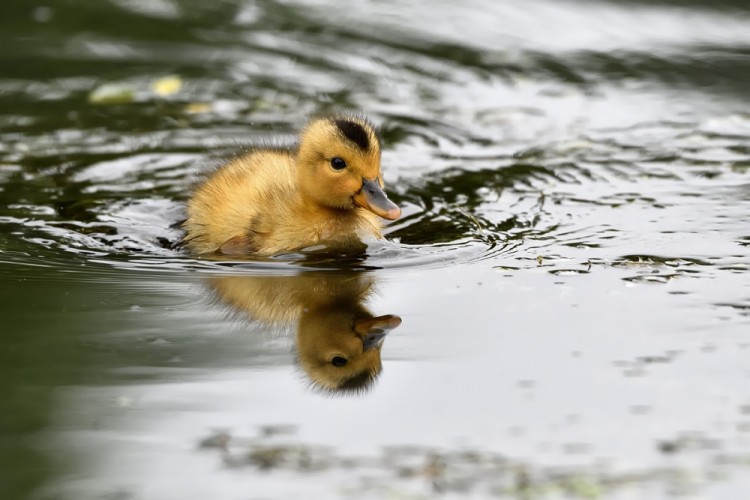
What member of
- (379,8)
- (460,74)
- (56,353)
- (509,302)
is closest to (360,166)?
(509,302)

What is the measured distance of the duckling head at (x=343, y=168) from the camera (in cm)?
612

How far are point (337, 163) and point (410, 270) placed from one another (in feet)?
2.39

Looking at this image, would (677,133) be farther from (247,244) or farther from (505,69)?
(247,244)

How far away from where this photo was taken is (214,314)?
17.1 feet

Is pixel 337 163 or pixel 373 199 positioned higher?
pixel 337 163

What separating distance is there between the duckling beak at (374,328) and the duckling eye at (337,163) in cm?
127

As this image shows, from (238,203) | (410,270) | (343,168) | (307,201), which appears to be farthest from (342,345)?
(238,203)

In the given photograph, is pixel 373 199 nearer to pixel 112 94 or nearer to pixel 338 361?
pixel 338 361

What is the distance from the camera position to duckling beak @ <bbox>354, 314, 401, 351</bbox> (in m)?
4.84

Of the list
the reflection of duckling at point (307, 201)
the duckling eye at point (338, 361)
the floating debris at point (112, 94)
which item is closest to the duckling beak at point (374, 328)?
the duckling eye at point (338, 361)

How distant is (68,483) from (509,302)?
215 centimetres

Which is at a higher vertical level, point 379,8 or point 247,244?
point 379,8

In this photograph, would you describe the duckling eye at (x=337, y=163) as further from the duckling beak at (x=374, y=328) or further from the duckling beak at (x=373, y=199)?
the duckling beak at (x=374, y=328)

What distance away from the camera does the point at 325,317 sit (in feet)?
16.9
